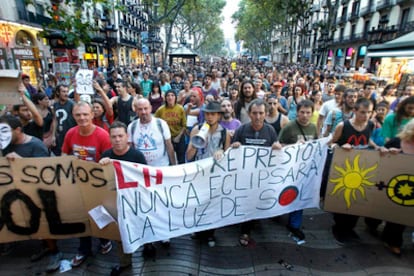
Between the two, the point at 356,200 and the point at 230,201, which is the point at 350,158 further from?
the point at 230,201

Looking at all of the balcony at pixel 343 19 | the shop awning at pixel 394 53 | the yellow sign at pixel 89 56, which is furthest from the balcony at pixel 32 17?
the balcony at pixel 343 19

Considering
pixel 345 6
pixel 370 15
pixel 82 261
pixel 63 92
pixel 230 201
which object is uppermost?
pixel 345 6

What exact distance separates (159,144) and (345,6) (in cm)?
4359

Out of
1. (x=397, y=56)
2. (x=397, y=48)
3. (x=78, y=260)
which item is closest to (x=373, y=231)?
(x=78, y=260)

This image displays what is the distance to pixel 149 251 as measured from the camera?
3064mm

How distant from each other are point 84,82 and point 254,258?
4.10 m

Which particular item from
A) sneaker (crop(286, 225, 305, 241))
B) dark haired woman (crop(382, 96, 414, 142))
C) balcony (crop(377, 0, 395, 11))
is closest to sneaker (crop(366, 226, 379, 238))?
sneaker (crop(286, 225, 305, 241))

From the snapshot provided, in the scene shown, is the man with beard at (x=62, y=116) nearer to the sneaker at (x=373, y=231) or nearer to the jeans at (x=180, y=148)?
the jeans at (x=180, y=148)

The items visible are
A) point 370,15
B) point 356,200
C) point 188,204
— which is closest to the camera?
point 188,204

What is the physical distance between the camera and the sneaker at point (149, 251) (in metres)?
3.05

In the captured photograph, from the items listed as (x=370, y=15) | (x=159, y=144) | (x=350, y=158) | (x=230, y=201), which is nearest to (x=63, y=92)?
(x=159, y=144)

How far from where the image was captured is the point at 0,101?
265 centimetres

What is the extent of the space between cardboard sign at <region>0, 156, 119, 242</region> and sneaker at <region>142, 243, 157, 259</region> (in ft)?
1.77

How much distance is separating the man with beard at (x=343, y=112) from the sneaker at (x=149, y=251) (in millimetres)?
3399
